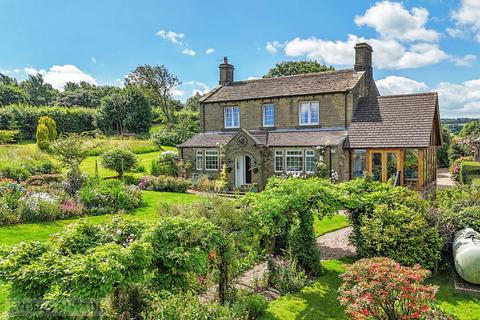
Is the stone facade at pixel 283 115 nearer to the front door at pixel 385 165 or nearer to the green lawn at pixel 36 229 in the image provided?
the front door at pixel 385 165

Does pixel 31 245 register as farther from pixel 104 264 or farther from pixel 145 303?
pixel 145 303

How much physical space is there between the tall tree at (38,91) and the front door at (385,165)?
78607 mm

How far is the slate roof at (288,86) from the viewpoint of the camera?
27.0 meters

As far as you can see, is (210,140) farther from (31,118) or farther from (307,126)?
(31,118)

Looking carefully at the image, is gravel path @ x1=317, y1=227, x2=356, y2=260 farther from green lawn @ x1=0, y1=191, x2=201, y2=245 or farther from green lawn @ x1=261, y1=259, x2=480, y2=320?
green lawn @ x1=0, y1=191, x2=201, y2=245

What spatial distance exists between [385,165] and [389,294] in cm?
1794

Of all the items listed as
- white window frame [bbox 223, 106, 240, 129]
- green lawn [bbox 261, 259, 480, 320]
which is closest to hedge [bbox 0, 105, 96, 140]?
white window frame [bbox 223, 106, 240, 129]

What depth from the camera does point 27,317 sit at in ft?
17.0

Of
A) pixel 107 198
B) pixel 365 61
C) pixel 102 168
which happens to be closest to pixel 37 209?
pixel 107 198

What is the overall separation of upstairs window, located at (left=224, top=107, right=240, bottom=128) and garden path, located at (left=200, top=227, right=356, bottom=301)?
51.3 feet

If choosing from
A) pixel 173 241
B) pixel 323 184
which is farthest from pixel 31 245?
pixel 323 184

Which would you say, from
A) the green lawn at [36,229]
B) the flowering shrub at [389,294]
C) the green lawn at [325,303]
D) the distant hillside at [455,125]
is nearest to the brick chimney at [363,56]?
the green lawn at [36,229]

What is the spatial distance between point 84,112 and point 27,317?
169ft

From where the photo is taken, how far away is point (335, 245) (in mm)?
14594
